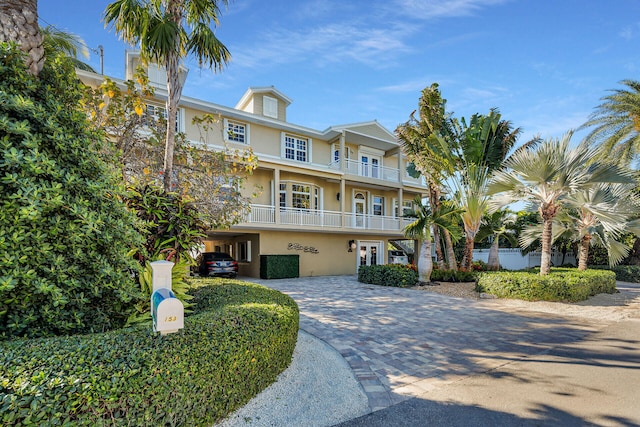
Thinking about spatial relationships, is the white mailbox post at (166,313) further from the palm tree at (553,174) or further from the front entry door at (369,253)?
the front entry door at (369,253)

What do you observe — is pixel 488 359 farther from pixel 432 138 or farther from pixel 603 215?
pixel 432 138

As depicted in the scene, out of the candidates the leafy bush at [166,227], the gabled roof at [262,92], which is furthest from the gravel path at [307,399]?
the gabled roof at [262,92]

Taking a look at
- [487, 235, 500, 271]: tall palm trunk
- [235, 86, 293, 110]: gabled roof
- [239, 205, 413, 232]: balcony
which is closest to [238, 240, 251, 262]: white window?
[239, 205, 413, 232]: balcony

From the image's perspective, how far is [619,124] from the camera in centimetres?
1625

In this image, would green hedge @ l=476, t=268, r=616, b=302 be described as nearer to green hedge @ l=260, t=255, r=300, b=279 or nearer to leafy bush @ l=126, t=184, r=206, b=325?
green hedge @ l=260, t=255, r=300, b=279

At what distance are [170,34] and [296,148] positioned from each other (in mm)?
13438

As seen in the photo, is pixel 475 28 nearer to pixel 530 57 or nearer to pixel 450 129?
pixel 530 57

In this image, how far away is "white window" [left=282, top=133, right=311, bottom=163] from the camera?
61.9 ft

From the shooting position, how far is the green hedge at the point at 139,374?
2143 mm

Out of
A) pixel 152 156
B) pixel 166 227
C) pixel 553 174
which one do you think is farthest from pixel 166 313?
pixel 553 174

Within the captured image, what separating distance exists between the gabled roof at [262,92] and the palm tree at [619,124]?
16.8m

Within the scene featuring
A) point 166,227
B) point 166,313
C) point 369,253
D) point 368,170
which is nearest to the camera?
point 166,313

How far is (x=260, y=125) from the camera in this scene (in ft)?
58.5

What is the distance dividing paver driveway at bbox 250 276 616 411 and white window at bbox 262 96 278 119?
12689 millimetres
